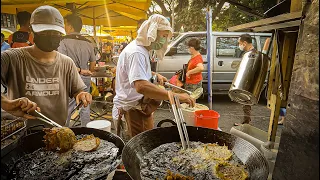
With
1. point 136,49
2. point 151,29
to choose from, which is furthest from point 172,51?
point 136,49

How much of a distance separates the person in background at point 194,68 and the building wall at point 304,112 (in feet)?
14.3

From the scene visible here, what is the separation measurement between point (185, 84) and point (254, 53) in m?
3.56

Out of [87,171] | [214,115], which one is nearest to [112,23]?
[214,115]

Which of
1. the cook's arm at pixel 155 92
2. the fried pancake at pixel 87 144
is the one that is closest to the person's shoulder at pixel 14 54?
the fried pancake at pixel 87 144

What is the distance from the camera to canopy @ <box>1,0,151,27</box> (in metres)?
5.80

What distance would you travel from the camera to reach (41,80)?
220 centimetres

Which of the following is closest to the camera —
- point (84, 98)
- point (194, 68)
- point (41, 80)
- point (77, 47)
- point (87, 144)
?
point (87, 144)

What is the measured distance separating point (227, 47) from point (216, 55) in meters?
0.52

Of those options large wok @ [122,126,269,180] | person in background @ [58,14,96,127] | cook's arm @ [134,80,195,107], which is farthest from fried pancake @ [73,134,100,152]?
person in background @ [58,14,96,127]

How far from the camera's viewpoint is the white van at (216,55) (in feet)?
24.6

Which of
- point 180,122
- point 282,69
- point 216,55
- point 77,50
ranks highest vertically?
point 77,50

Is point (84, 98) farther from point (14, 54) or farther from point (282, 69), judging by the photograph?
point (282, 69)

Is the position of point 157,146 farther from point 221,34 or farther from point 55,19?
point 221,34

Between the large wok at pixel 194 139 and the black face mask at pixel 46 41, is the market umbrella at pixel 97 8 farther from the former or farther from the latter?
the large wok at pixel 194 139
